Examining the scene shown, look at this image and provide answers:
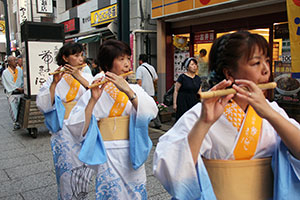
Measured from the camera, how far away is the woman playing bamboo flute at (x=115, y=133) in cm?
207

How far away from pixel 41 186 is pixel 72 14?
38.5ft

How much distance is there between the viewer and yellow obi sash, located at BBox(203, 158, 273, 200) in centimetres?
124

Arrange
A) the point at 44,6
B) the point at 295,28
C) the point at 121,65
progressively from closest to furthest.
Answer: the point at 121,65 → the point at 295,28 → the point at 44,6

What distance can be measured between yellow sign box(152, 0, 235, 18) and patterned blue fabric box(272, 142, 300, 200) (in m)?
5.18

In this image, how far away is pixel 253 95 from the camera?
1.04m

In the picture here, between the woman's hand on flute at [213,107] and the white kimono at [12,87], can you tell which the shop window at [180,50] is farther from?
the woman's hand on flute at [213,107]

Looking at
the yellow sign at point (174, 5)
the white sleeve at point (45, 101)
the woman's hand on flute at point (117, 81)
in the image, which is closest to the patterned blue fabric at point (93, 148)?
the woman's hand on flute at point (117, 81)

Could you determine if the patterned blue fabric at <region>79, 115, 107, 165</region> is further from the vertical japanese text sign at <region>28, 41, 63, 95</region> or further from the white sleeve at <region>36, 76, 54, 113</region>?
the vertical japanese text sign at <region>28, 41, 63, 95</region>

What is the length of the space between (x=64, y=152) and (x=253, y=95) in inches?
86.7

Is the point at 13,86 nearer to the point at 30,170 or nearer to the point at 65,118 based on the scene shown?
the point at 30,170

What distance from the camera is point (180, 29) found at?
792 cm

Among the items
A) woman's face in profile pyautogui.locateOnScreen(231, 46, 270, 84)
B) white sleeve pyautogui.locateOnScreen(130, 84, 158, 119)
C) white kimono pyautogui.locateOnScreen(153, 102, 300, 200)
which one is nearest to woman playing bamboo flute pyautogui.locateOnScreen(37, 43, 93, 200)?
white sleeve pyautogui.locateOnScreen(130, 84, 158, 119)

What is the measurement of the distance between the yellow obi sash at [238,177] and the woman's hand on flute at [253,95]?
1.00 feet

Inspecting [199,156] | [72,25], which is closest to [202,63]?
[199,156]
